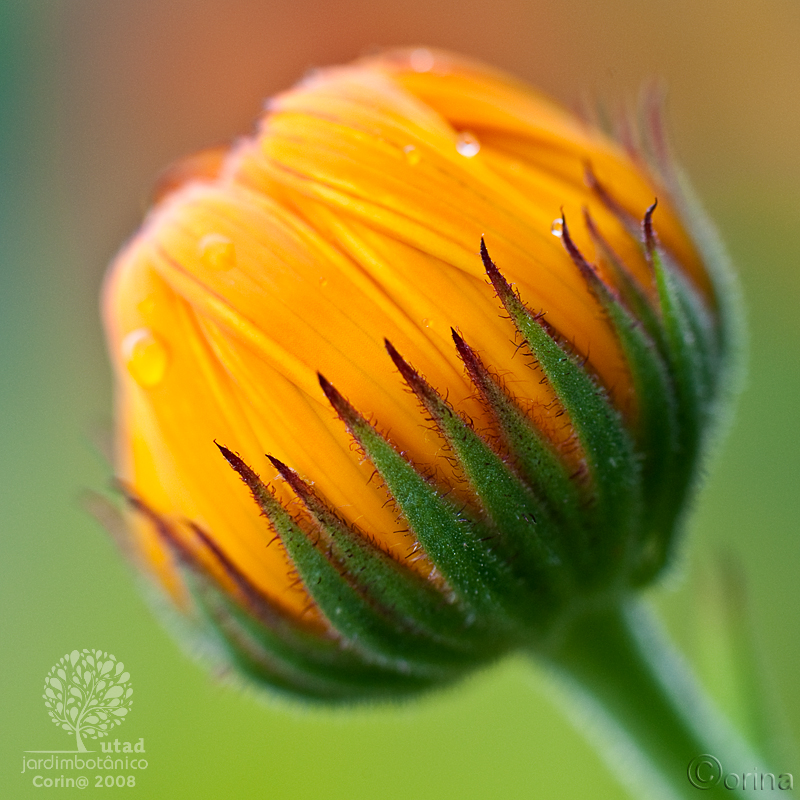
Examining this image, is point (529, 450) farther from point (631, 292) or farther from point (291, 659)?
point (291, 659)

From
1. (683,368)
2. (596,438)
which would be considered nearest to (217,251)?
(596,438)

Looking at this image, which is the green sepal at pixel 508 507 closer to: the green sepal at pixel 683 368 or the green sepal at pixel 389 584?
the green sepal at pixel 389 584

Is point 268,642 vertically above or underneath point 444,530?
underneath
